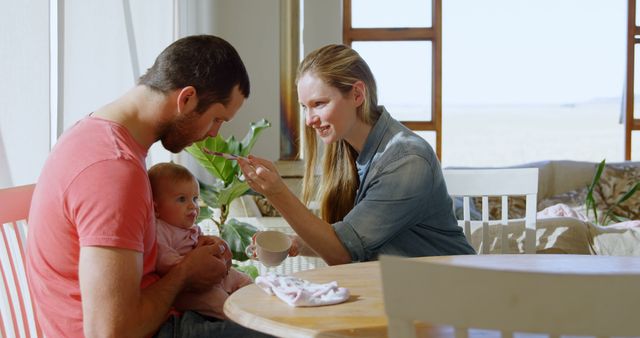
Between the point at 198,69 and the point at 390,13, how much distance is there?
606cm

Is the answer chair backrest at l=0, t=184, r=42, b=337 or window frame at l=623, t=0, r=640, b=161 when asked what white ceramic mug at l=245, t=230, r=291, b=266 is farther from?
Answer: window frame at l=623, t=0, r=640, b=161

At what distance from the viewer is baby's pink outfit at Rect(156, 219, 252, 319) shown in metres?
2.01

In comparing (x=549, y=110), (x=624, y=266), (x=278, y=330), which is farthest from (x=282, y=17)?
(x=549, y=110)

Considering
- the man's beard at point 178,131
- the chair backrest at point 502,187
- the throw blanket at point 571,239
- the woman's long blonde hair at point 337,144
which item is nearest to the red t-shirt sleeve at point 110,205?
the man's beard at point 178,131

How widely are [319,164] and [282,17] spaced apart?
3.79 m

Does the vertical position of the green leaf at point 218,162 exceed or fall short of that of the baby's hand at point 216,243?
it falls short

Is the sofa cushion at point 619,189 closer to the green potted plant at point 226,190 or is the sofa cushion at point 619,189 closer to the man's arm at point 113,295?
the green potted plant at point 226,190

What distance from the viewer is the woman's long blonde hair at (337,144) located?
2.54m

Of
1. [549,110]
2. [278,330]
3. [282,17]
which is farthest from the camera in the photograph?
[549,110]

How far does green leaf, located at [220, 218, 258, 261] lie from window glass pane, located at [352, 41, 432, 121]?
3992mm

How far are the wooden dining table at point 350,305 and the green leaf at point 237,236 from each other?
1.65 meters

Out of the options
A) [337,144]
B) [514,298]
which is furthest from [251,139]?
[514,298]

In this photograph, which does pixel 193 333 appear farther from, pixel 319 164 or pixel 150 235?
pixel 319 164

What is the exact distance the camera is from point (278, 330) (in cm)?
151
